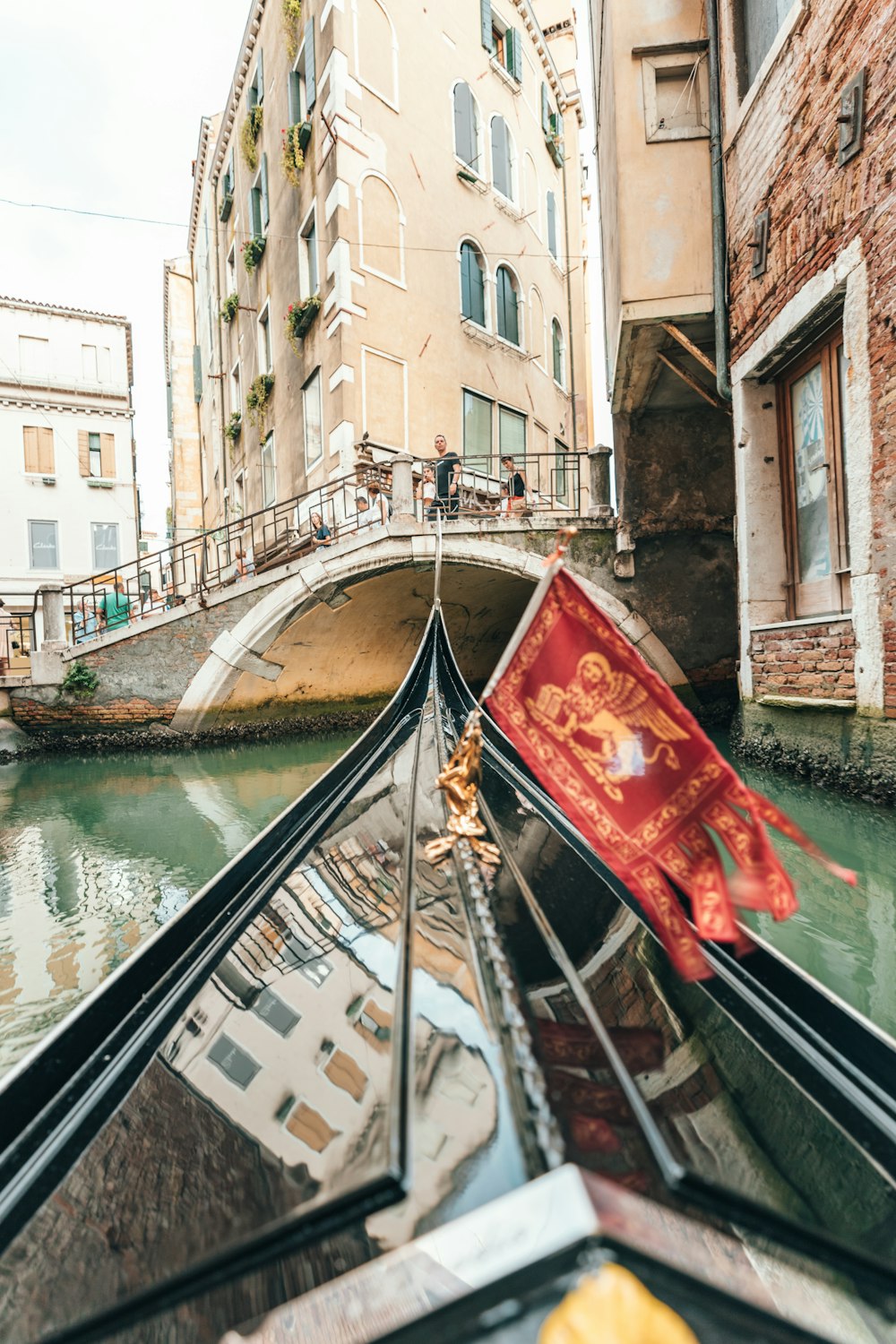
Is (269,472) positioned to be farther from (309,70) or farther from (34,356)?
(34,356)

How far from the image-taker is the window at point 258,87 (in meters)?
9.08

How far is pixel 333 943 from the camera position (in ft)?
3.48

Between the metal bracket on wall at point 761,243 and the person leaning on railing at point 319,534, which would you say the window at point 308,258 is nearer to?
the person leaning on railing at point 319,534

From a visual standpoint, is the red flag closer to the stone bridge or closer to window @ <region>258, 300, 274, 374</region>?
the stone bridge

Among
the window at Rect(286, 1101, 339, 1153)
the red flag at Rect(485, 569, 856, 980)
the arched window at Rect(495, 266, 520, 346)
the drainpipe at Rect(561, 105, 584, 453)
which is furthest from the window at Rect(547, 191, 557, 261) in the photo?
the window at Rect(286, 1101, 339, 1153)

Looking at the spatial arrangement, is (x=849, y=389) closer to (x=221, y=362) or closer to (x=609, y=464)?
(x=609, y=464)

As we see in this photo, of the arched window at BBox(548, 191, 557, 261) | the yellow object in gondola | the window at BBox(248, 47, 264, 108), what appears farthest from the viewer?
the arched window at BBox(548, 191, 557, 261)

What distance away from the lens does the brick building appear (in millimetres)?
2623

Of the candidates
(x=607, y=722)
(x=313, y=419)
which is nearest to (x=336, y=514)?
(x=313, y=419)

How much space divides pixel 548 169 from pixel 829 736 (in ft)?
32.6

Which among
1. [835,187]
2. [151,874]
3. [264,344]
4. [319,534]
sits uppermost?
[264,344]

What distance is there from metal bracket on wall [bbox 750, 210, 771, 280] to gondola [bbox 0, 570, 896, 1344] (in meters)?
3.31

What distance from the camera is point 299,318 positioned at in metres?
7.50

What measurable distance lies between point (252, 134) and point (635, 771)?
10.7 meters
